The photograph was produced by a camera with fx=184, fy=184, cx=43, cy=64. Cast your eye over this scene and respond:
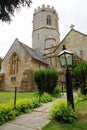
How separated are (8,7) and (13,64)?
82.3ft

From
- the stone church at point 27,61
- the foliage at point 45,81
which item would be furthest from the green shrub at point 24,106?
the stone church at point 27,61

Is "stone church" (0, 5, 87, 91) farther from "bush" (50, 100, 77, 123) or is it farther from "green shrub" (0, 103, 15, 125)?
"bush" (50, 100, 77, 123)

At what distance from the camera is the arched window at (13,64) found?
1218 inches

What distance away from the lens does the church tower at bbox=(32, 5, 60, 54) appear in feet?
144

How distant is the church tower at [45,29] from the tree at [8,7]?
36.1 meters

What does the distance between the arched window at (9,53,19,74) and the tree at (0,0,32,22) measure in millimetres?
23852

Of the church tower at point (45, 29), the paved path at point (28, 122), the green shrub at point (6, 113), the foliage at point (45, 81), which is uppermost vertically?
the church tower at point (45, 29)

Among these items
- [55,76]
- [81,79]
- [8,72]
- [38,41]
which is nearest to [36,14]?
[38,41]

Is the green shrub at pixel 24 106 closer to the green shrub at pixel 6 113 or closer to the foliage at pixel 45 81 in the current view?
the green shrub at pixel 6 113

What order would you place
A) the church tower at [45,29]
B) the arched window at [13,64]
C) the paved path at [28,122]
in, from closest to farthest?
1. the paved path at [28,122]
2. the arched window at [13,64]
3. the church tower at [45,29]

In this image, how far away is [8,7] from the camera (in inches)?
271

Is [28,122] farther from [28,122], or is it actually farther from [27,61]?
[27,61]

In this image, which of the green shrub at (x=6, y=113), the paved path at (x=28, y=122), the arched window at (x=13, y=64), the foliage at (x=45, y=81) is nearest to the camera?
the paved path at (x=28, y=122)

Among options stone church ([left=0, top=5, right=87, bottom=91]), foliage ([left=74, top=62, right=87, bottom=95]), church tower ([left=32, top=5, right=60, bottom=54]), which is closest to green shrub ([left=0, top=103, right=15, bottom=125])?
foliage ([left=74, top=62, right=87, bottom=95])
